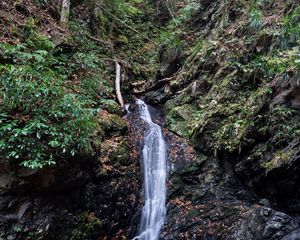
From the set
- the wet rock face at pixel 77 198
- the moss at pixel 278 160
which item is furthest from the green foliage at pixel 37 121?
the moss at pixel 278 160

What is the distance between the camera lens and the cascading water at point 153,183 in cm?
670

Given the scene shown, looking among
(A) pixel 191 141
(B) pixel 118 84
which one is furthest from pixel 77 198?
(B) pixel 118 84

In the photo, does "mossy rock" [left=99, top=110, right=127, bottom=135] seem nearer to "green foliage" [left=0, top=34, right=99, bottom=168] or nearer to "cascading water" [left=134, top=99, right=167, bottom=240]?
"cascading water" [left=134, top=99, right=167, bottom=240]

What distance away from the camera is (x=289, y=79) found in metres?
6.37

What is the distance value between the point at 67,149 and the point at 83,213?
1596mm

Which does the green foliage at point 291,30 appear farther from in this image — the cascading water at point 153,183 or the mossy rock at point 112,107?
the mossy rock at point 112,107

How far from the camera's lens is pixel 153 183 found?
7492mm

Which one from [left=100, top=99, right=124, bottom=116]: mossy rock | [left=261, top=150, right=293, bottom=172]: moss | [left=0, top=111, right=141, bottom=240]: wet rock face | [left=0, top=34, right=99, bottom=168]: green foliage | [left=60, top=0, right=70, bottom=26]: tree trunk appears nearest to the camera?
[left=0, top=34, right=99, bottom=168]: green foliage

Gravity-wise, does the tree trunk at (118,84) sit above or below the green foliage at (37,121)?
above

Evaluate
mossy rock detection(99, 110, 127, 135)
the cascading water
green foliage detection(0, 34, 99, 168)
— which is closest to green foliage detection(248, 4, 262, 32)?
the cascading water

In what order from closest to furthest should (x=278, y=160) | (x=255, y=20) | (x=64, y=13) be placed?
(x=278, y=160)
(x=255, y=20)
(x=64, y=13)

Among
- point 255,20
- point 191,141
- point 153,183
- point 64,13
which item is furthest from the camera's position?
point 64,13

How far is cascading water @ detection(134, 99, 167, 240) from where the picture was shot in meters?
6.70

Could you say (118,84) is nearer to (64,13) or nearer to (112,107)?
(112,107)
